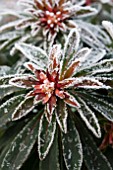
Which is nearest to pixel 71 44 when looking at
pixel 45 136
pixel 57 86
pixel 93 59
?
pixel 93 59

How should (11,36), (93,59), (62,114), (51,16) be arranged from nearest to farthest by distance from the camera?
(62,114), (93,59), (51,16), (11,36)

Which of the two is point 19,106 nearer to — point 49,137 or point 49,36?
point 49,137

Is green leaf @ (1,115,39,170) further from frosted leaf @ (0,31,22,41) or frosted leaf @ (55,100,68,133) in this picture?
frosted leaf @ (0,31,22,41)

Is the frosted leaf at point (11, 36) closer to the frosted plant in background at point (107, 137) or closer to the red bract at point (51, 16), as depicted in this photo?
the red bract at point (51, 16)

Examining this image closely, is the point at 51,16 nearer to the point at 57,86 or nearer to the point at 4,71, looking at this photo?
the point at 4,71

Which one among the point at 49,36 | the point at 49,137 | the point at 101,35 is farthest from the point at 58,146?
the point at 101,35

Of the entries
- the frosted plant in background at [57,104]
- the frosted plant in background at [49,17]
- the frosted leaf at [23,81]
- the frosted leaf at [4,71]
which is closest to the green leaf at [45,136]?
the frosted plant in background at [57,104]
